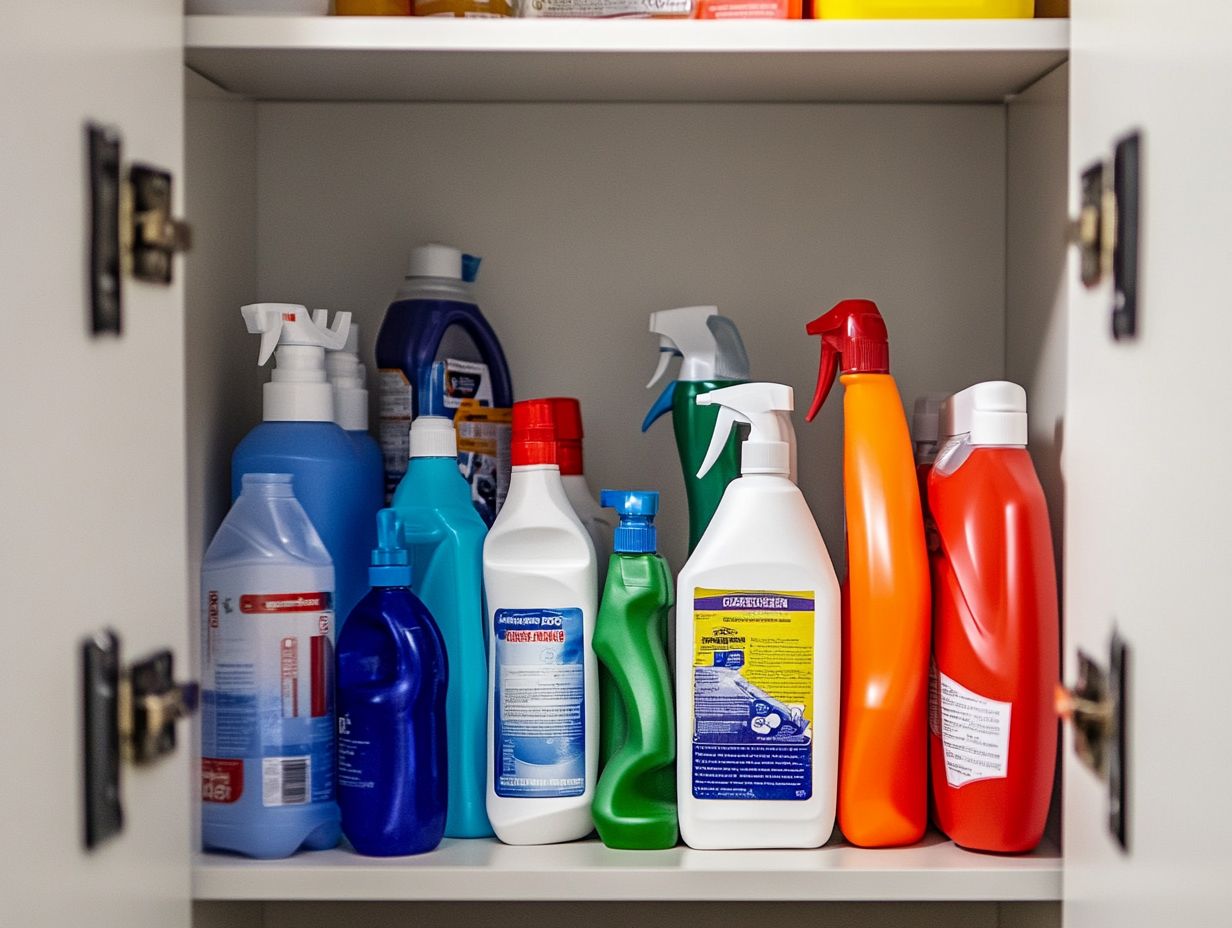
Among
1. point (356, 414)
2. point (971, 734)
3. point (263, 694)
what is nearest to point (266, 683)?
point (263, 694)

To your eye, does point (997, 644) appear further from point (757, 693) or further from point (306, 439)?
point (306, 439)

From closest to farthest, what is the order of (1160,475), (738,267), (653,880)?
(1160,475)
(653,880)
(738,267)

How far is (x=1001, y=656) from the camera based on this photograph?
78 centimetres

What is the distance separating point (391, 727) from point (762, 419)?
32cm

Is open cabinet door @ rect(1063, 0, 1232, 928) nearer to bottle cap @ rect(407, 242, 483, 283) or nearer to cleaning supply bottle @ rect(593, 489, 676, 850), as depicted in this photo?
cleaning supply bottle @ rect(593, 489, 676, 850)

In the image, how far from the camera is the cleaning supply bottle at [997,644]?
2.56 ft

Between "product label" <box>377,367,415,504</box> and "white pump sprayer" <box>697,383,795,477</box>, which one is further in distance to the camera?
"product label" <box>377,367,415,504</box>

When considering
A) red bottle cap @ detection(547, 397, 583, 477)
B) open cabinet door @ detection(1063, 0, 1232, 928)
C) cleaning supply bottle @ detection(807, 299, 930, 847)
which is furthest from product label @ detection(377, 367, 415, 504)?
open cabinet door @ detection(1063, 0, 1232, 928)

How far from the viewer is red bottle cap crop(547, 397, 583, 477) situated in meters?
0.92

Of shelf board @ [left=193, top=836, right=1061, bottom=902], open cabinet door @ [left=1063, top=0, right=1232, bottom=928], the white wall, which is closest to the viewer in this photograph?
open cabinet door @ [left=1063, top=0, right=1232, bottom=928]

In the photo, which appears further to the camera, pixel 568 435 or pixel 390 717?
pixel 568 435

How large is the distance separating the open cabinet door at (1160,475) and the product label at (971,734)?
5 cm

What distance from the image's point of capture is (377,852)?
0.81m

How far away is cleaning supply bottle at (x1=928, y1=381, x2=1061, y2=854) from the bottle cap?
413 mm
